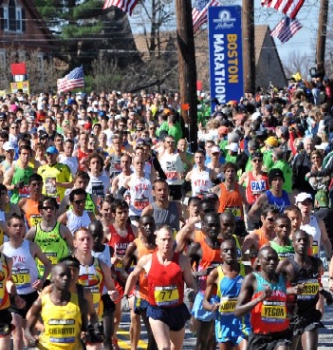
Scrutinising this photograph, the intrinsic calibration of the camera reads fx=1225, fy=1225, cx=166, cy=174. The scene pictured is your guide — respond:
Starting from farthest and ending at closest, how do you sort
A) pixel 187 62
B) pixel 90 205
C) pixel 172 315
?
1. pixel 187 62
2. pixel 90 205
3. pixel 172 315

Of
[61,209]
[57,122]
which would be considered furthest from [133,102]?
[61,209]

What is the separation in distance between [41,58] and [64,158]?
162 ft

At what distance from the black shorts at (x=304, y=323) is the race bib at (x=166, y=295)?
105 cm

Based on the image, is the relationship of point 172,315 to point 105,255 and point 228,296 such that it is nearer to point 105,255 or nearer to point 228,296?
point 228,296

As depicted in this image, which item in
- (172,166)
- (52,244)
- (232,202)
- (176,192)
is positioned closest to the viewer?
(52,244)

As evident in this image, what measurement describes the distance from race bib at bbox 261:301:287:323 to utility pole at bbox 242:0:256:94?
26588mm

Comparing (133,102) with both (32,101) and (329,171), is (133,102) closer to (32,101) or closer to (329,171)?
(32,101)

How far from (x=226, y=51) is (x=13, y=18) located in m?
44.6

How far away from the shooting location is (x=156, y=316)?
1059 centimetres

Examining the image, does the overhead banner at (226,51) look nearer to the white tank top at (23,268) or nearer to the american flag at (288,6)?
the american flag at (288,6)

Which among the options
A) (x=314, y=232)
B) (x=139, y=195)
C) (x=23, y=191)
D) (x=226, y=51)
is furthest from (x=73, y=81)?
(x=314, y=232)

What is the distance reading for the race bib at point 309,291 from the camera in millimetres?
10688

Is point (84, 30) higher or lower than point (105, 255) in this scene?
higher

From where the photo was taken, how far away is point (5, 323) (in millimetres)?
10484
